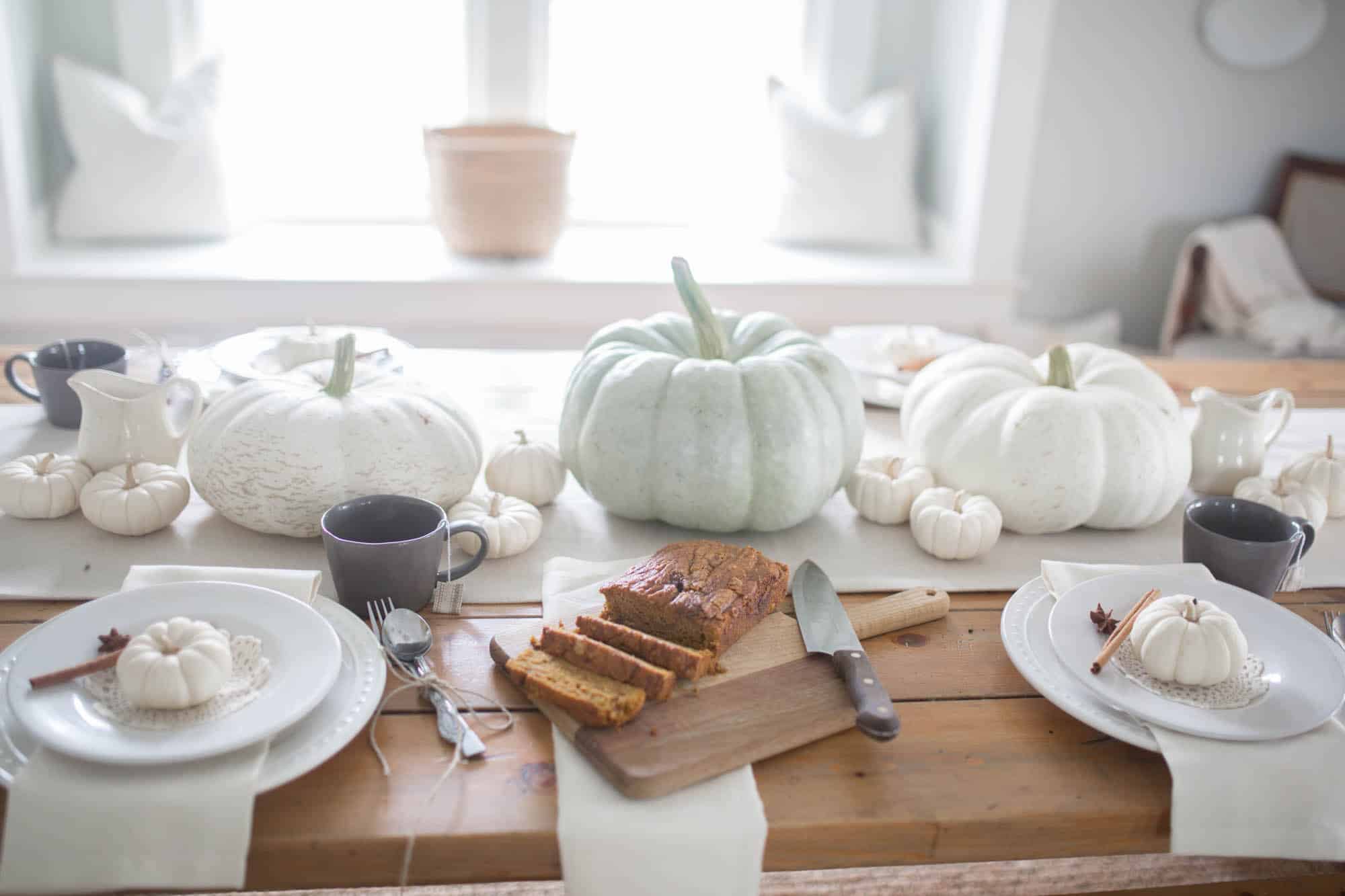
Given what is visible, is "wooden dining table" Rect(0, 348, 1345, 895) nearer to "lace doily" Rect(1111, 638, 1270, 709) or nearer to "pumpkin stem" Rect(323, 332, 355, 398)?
"lace doily" Rect(1111, 638, 1270, 709)

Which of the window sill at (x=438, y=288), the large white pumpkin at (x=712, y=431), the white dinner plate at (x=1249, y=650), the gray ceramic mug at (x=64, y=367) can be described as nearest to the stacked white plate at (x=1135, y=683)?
the white dinner plate at (x=1249, y=650)

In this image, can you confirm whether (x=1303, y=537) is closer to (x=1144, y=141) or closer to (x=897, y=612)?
(x=897, y=612)

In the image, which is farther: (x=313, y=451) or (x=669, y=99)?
(x=669, y=99)

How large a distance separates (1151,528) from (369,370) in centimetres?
93

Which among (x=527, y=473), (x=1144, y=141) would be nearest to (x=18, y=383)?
(x=527, y=473)

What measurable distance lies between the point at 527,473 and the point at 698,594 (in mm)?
357

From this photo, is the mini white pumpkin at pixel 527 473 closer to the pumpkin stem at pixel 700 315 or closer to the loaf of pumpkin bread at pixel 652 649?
the pumpkin stem at pixel 700 315

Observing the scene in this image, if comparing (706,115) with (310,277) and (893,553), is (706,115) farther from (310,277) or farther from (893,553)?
(893,553)

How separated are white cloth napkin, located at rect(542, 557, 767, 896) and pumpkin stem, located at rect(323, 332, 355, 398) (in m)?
0.55

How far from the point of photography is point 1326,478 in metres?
1.29

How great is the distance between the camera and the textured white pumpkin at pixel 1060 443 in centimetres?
119

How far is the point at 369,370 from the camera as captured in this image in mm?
1260

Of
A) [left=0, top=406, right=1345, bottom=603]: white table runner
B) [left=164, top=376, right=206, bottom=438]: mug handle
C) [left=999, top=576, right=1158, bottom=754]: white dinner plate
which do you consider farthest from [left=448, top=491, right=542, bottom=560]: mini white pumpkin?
[left=999, top=576, right=1158, bottom=754]: white dinner plate

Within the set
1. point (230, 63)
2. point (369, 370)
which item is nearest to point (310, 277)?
point (230, 63)
